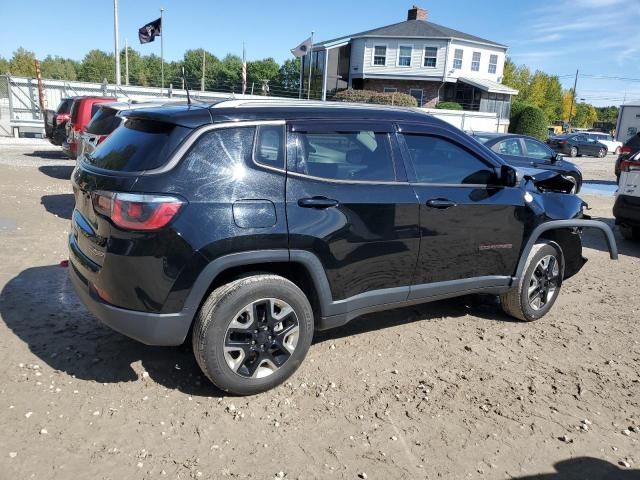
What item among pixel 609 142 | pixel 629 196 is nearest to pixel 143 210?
pixel 629 196

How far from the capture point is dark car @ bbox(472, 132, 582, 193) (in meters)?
10.9

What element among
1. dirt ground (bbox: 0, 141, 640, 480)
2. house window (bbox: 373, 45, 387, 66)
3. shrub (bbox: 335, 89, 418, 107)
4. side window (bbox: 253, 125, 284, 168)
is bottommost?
dirt ground (bbox: 0, 141, 640, 480)

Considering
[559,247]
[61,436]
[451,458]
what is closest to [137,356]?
[61,436]

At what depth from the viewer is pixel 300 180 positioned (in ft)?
11.2

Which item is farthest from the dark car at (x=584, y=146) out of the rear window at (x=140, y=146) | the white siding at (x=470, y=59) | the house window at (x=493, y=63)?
the rear window at (x=140, y=146)

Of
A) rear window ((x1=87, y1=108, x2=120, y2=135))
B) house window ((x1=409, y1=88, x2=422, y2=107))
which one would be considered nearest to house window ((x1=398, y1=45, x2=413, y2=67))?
house window ((x1=409, y1=88, x2=422, y2=107))

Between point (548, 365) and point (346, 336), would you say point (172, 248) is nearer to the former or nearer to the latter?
point (346, 336)

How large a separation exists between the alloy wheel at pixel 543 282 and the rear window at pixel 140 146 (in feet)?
11.0

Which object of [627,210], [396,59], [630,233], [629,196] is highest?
[396,59]

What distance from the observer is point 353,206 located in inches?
140

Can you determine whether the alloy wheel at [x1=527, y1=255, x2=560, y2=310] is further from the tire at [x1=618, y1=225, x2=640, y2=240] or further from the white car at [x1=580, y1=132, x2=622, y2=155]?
the white car at [x1=580, y1=132, x2=622, y2=155]

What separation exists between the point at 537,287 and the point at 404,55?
41.6 meters

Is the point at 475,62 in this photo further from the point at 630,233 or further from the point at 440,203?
the point at 440,203

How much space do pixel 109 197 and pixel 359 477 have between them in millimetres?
2099
